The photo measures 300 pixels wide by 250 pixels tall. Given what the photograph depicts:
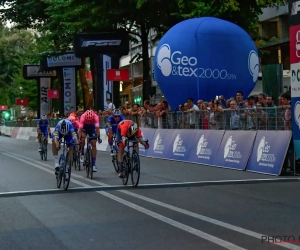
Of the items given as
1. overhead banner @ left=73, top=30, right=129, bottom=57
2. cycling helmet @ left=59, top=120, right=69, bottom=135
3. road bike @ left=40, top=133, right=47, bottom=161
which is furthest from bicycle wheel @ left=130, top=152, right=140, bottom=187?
overhead banner @ left=73, top=30, right=129, bottom=57

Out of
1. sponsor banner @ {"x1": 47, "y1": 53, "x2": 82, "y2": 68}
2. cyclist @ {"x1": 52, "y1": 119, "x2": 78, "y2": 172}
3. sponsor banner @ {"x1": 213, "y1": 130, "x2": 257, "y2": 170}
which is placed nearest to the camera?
cyclist @ {"x1": 52, "y1": 119, "x2": 78, "y2": 172}

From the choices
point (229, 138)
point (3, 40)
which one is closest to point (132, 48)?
point (3, 40)

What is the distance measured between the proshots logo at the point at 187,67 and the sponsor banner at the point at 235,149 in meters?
7.34

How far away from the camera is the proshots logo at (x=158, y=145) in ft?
86.2

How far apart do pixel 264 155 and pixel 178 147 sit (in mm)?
5968

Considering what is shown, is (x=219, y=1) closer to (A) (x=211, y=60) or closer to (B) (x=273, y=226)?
(A) (x=211, y=60)

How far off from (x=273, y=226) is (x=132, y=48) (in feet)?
183

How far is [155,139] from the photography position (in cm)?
2719

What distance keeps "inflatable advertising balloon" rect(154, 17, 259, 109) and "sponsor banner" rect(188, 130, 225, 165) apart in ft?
17.4

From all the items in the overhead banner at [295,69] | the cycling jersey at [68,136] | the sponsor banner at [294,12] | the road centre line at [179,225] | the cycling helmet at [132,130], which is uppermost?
the sponsor banner at [294,12]

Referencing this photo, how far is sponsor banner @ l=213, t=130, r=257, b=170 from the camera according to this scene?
2003cm

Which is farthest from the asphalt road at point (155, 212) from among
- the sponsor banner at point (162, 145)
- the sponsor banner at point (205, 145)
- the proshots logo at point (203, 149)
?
the sponsor banner at point (162, 145)

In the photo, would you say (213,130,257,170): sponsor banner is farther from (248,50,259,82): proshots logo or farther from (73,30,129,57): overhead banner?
(73,30,129,57): overhead banner

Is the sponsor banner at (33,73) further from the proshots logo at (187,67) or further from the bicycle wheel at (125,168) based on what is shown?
the bicycle wheel at (125,168)
